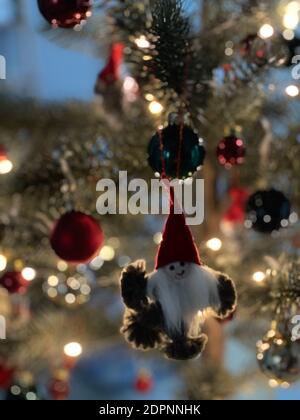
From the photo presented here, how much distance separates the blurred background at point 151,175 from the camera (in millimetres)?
682

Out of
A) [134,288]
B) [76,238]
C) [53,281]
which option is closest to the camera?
[134,288]

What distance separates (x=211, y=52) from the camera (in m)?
0.73

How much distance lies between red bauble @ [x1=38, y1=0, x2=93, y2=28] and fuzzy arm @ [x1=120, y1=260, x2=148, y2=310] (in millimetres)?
262

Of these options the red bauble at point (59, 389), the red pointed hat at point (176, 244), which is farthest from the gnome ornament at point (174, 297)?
the red bauble at point (59, 389)

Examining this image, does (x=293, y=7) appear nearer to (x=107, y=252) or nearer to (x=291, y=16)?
(x=291, y=16)

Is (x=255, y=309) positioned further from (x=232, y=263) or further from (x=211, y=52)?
(x=211, y=52)

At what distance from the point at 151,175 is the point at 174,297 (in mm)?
245

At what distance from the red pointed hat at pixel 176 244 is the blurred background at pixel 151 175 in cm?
7

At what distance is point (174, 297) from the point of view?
0.55m

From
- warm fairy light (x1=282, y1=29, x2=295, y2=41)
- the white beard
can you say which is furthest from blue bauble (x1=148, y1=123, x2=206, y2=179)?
warm fairy light (x1=282, y1=29, x2=295, y2=41)

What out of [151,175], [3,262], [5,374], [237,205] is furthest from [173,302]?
[5,374]
